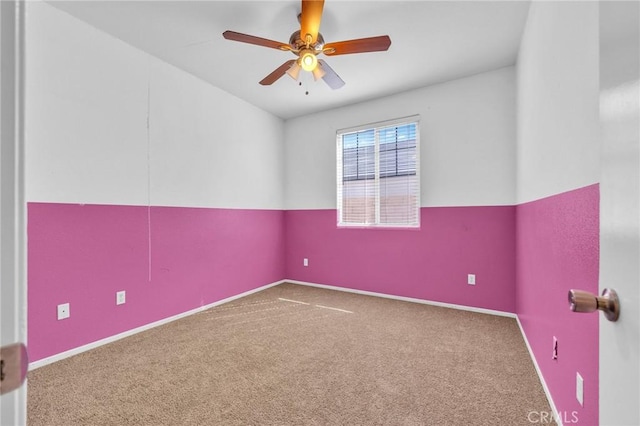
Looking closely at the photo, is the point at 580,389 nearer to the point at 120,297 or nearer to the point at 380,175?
the point at 380,175

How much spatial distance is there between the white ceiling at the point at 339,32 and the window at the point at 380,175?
25.2 inches

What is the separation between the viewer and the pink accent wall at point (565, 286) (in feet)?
3.49

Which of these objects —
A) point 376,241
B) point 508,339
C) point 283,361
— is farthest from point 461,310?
point 283,361

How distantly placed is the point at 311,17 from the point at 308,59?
27 cm

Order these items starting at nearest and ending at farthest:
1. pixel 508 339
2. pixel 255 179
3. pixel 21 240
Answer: pixel 21 240
pixel 508 339
pixel 255 179

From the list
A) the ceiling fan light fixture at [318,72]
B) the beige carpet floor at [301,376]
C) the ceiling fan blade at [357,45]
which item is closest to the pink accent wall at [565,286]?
the beige carpet floor at [301,376]

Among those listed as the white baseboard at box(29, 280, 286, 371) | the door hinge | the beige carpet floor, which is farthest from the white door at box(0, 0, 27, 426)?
the white baseboard at box(29, 280, 286, 371)

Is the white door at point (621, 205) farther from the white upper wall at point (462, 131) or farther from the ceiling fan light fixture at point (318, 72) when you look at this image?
the white upper wall at point (462, 131)

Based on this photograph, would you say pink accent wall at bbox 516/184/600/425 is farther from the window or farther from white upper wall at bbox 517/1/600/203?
the window

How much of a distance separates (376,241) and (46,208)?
3273 millimetres

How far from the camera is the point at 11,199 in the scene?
14.5 inches

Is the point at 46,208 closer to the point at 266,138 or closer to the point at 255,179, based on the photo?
the point at 255,179

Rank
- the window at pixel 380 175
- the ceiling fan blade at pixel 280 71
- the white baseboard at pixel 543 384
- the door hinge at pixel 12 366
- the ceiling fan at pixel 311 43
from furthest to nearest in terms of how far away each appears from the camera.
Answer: the window at pixel 380 175
the ceiling fan blade at pixel 280 71
the ceiling fan at pixel 311 43
the white baseboard at pixel 543 384
the door hinge at pixel 12 366

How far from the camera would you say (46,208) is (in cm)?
201
